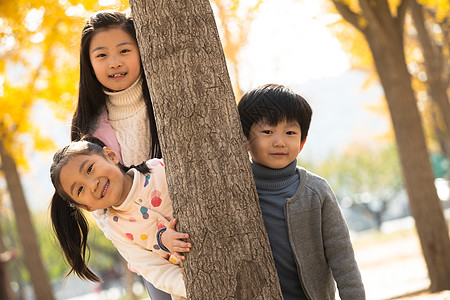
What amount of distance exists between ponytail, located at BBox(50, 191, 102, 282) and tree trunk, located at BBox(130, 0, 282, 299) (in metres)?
0.68

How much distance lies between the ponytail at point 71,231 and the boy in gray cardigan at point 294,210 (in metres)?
0.88

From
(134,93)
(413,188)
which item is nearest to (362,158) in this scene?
(413,188)

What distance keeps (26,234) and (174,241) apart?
8971 millimetres

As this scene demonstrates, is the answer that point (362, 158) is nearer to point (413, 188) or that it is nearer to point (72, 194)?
point (413, 188)

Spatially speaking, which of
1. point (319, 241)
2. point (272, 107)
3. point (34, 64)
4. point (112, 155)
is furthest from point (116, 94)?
point (34, 64)

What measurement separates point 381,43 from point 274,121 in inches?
193

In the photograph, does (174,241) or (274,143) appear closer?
(174,241)

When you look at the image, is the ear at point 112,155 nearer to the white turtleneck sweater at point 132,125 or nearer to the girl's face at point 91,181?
the girl's face at point 91,181

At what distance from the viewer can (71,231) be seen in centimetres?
284

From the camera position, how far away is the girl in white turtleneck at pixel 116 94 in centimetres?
275

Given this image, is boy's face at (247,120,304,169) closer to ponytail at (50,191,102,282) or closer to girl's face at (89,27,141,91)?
girl's face at (89,27,141,91)

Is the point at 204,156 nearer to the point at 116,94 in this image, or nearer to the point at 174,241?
the point at 174,241

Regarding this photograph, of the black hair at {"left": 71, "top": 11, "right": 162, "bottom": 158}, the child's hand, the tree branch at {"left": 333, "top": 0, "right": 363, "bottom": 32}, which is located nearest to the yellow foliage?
the tree branch at {"left": 333, "top": 0, "right": 363, "bottom": 32}

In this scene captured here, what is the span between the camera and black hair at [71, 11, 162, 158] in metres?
2.77
